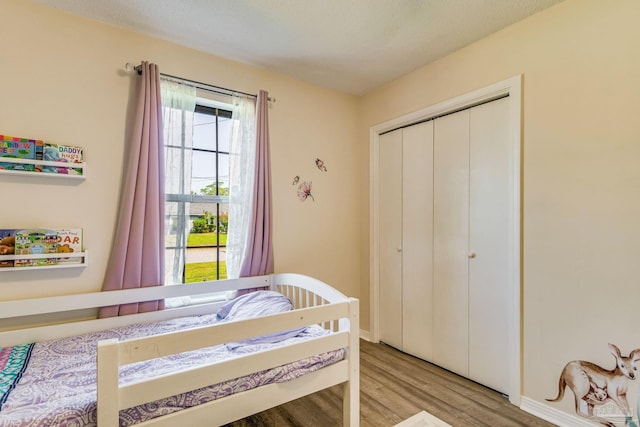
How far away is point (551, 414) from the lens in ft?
5.89

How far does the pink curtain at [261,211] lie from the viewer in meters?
2.42

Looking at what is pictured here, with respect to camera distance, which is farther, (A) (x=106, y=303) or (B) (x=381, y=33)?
(B) (x=381, y=33)

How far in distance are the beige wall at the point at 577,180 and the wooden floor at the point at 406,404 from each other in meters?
0.24

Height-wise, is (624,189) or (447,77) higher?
(447,77)

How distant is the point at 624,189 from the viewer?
5.18 ft

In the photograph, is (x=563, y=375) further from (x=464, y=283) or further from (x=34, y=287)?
(x=34, y=287)

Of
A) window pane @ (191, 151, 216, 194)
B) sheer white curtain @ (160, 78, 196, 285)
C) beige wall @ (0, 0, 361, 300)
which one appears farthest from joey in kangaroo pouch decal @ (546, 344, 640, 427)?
beige wall @ (0, 0, 361, 300)

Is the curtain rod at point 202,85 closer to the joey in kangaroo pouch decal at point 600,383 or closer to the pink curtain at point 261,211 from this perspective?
the pink curtain at point 261,211

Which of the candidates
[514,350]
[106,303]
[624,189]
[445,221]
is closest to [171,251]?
[106,303]

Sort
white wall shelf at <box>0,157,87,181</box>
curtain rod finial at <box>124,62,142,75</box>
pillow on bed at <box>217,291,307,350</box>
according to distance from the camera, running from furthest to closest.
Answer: curtain rod finial at <box>124,62,142,75</box>
pillow on bed at <box>217,291,307,350</box>
white wall shelf at <box>0,157,87,181</box>

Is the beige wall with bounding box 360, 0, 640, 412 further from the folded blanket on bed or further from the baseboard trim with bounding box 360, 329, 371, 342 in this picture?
the folded blanket on bed

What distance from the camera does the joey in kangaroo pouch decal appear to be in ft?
5.13

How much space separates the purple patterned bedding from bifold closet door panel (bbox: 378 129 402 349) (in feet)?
4.15

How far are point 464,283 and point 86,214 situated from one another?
8.40 feet
